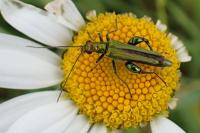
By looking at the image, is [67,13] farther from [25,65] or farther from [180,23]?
[180,23]

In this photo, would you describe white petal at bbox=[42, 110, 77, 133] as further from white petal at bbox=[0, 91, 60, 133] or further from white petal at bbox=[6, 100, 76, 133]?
white petal at bbox=[0, 91, 60, 133]

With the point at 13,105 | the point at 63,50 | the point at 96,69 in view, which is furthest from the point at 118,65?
the point at 13,105

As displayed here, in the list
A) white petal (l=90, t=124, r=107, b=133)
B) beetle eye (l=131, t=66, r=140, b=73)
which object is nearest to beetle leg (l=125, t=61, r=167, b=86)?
beetle eye (l=131, t=66, r=140, b=73)

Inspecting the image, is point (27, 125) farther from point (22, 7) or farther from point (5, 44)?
point (22, 7)

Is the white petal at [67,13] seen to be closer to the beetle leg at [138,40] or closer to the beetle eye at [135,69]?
the beetle leg at [138,40]

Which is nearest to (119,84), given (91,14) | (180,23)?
(91,14)

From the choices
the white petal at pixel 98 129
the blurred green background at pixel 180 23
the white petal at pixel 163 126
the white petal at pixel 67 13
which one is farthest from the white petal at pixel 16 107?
the blurred green background at pixel 180 23
